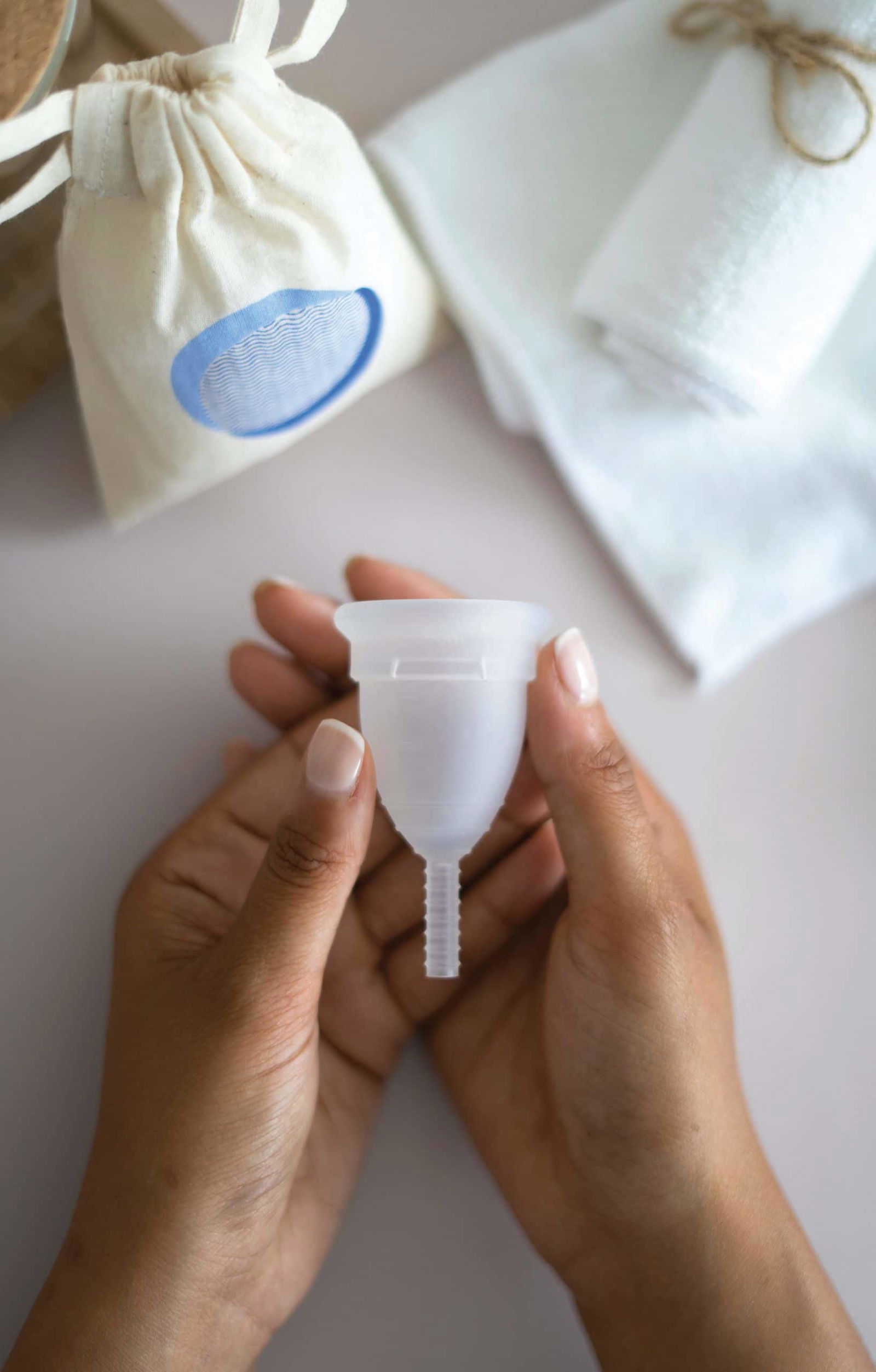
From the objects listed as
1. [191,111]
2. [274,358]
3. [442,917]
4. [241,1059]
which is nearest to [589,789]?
[442,917]

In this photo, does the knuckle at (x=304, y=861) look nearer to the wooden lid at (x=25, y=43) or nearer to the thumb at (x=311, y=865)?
the thumb at (x=311, y=865)

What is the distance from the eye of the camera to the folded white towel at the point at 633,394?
0.83 meters

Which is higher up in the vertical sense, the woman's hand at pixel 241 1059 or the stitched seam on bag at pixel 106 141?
the stitched seam on bag at pixel 106 141

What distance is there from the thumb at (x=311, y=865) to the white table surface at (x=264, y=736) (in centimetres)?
27

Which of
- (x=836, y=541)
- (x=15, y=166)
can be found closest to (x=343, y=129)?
(x=15, y=166)

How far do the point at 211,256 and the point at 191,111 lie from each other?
3.2 inches

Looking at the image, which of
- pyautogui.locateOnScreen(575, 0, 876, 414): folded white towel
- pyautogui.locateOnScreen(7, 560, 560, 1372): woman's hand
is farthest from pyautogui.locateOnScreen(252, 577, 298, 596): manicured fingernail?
pyautogui.locateOnScreen(575, 0, 876, 414): folded white towel

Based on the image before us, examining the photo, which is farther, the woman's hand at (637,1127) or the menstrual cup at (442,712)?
the woman's hand at (637,1127)

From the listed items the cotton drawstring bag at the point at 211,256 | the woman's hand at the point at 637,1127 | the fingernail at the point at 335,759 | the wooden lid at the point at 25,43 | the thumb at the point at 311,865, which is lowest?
the woman's hand at the point at 637,1127

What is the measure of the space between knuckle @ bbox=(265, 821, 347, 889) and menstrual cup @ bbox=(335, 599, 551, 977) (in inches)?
1.8

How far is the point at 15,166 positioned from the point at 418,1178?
29.9 inches

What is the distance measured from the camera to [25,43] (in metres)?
0.58

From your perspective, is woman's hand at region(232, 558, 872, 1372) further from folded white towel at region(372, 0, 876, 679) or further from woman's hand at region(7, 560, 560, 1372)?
folded white towel at region(372, 0, 876, 679)

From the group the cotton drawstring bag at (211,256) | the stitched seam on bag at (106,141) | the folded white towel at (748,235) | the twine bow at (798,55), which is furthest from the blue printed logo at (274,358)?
the twine bow at (798,55)
